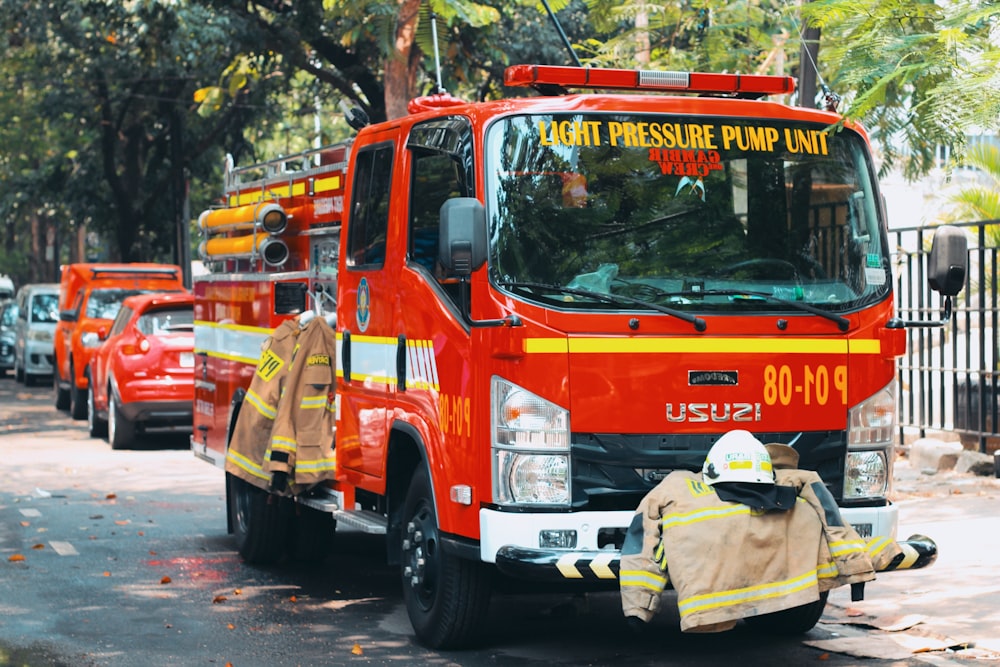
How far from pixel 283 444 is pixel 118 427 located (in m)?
8.78

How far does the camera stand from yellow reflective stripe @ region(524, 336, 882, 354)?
6.68 metres

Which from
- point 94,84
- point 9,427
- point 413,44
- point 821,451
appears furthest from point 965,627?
point 94,84

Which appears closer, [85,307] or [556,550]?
[556,550]

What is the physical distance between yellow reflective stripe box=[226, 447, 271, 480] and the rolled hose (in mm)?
4014

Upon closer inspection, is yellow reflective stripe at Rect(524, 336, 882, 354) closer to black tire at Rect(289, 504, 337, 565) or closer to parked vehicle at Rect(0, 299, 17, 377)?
black tire at Rect(289, 504, 337, 565)

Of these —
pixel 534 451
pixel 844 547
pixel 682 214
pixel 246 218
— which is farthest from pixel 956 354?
pixel 534 451

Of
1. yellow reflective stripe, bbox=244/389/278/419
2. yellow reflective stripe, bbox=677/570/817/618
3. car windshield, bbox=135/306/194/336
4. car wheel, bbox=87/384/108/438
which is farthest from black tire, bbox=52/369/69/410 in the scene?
yellow reflective stripe, bbox=677/570/817/618

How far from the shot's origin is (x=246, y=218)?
34.4 ft

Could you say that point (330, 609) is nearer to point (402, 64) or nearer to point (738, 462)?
point (738, 462)

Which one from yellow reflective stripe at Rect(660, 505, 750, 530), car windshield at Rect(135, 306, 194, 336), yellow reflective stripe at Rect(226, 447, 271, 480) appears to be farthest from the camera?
car windshield at Rect(135, 306, 194, 336)

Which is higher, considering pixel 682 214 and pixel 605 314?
pixel 682 214

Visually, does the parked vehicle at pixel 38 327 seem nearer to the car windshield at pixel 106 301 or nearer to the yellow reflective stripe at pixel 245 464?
the car windshield at pixel 106 301

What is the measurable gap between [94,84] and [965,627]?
2560cm

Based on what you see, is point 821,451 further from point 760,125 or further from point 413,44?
point 413,44
